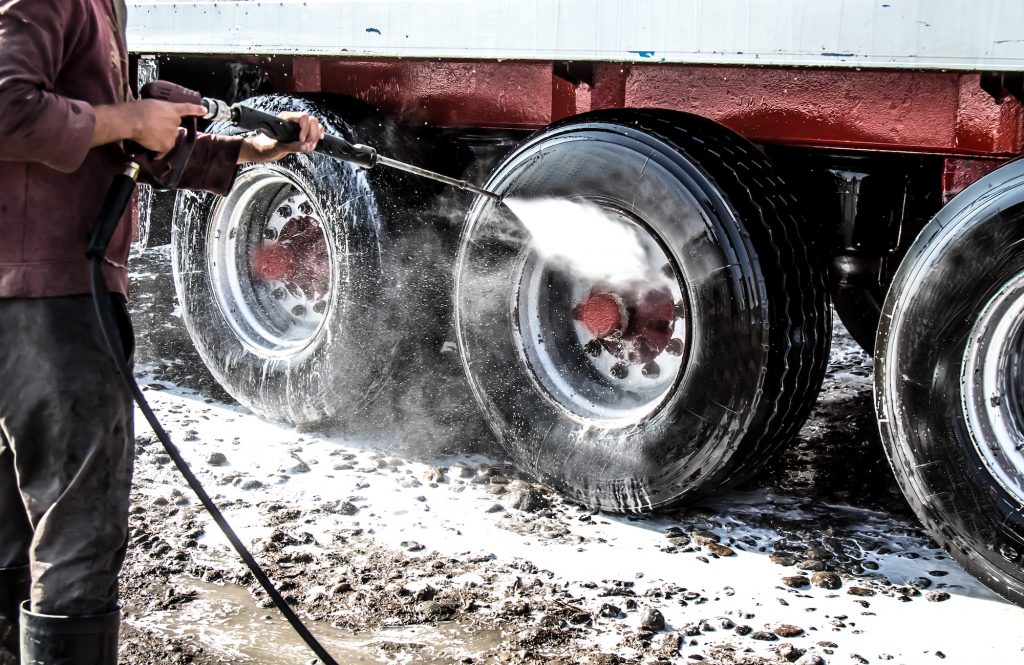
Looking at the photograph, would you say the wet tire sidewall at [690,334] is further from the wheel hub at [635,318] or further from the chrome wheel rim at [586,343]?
the wheel hub at [635,318]

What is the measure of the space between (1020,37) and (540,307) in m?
1.67

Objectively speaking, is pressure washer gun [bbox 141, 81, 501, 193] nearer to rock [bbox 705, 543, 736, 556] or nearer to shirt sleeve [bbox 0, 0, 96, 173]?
shirt sleeve [bbox 0, 0, 96, 173]

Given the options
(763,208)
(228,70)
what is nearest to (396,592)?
(763,208)

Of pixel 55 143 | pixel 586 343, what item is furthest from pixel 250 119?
pixel 586 343

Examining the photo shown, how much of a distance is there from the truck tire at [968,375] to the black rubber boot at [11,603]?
2236 mm

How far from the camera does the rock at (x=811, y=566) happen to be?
320cm

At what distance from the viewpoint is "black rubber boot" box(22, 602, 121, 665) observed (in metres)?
2.29

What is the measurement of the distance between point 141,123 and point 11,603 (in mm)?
1103

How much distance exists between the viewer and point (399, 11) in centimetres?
393

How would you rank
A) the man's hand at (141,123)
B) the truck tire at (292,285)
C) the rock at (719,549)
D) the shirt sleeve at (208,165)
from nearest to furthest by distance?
the man's hand at (141,123), the shirt sleeve at (208,165), the rock at (719,549), the truck tire at (292,285)

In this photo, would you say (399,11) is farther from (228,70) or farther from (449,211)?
(228,70)

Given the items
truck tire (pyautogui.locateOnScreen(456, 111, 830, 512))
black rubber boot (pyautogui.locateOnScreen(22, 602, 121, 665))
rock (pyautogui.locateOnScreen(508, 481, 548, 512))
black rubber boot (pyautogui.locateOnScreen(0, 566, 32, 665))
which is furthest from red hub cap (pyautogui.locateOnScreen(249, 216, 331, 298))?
black rubber boot (pyautogui.locateOnScreen(22, 602, 121, 665))

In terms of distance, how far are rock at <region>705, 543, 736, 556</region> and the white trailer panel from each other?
1.42 metres

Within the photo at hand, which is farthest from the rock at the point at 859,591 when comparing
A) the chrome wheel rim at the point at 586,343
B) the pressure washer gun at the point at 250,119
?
the pressure washer gun at the point at 250,119
